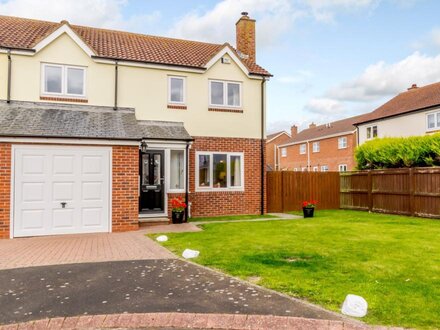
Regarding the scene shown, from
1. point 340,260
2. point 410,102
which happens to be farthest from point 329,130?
point 340,260

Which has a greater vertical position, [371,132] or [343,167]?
[371,132]

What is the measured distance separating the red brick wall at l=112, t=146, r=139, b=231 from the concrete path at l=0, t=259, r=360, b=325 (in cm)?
452

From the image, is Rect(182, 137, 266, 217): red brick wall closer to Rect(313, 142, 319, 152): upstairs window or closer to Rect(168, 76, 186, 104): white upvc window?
Rect(168, 76, 186, 104): white upvc window

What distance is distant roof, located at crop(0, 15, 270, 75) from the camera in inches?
522

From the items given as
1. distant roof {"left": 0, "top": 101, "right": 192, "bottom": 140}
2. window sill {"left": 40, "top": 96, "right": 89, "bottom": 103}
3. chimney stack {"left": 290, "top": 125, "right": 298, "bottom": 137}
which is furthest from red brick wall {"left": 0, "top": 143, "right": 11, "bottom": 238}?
chimney stack {"left": 290, "top": 125, "right": 298, "bottom": 137}

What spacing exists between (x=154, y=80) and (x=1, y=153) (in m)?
6.16

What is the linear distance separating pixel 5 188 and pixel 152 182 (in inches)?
184

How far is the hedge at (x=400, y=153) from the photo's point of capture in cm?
1486

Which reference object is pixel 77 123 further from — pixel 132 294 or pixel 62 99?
pixel 132 294

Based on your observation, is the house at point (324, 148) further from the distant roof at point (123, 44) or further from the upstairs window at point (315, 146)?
the distant roof at point (123, 44)

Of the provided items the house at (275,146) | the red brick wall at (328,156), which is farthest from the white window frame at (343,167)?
the house at (275,146)

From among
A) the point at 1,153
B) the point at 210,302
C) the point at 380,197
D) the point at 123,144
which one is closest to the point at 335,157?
the point at 380,197

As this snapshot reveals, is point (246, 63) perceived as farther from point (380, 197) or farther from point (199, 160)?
point (380, 197)

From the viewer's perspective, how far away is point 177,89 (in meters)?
14.5
